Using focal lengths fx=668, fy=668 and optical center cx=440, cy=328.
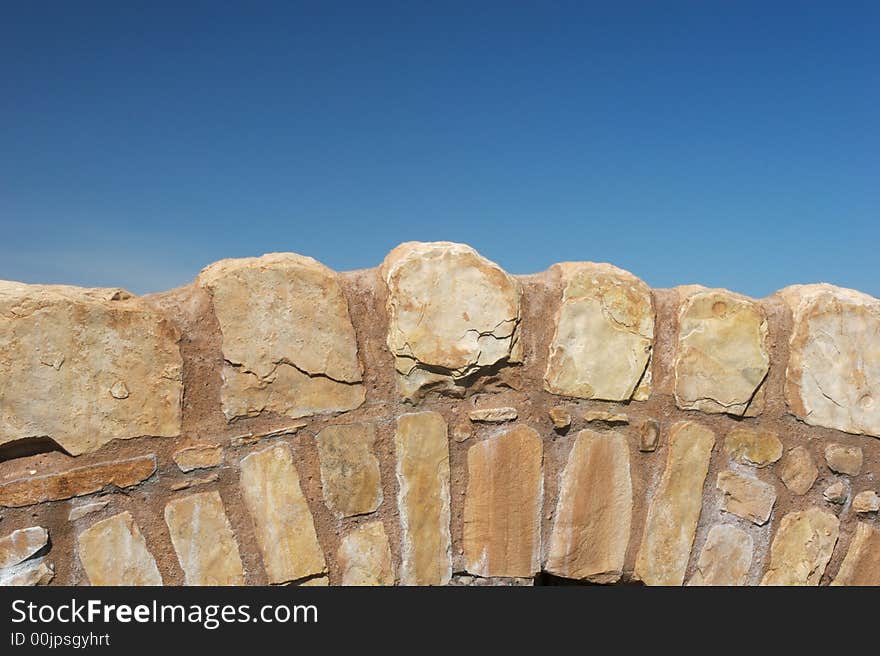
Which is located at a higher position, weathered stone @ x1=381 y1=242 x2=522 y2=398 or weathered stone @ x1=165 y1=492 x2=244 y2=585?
weathered stone @ x1=381 y1=242 x2=522 y2=398

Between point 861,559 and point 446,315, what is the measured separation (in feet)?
5.68

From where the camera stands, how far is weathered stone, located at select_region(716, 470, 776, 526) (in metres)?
2.22

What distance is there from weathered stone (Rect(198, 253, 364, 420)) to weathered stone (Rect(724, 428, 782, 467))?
125 centimetres

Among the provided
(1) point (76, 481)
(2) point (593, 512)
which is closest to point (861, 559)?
(2) point (593, 512)

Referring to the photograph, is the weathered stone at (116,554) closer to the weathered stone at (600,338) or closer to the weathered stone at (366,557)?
the weathered stone at (366,557)

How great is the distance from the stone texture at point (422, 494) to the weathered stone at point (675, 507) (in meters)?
0.69

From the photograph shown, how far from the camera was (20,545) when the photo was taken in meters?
1.66

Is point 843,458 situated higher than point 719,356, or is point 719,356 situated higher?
point 719,356

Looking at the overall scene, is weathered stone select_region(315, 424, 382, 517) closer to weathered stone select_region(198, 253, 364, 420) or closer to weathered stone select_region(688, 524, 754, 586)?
weathered stone select_region(198, 253, 364, 420)

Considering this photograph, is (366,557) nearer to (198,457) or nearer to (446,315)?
(198,457)

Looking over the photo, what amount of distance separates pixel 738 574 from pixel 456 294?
1.37 m

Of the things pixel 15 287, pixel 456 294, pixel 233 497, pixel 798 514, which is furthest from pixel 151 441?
pixel 798 514

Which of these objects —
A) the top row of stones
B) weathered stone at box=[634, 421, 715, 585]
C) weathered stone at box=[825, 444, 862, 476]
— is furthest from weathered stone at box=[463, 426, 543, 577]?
weathered stone at box=[825, 444, 862, 476]

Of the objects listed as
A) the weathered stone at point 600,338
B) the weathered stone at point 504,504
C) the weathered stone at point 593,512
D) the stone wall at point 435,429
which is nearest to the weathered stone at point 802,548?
the stone wall at point 435,429
